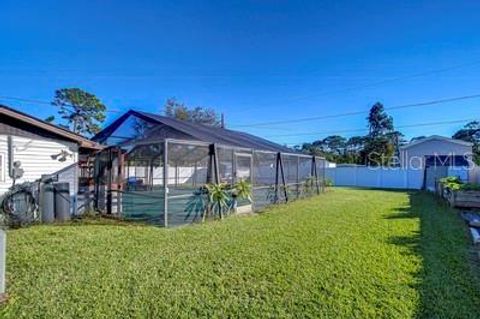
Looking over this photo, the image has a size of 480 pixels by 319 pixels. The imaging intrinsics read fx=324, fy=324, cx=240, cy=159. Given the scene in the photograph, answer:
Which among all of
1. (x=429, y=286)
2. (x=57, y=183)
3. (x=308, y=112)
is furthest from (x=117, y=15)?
(x=308, y=112)

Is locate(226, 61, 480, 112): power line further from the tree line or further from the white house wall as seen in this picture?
the white house wall

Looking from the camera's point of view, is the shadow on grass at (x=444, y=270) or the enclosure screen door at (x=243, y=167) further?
the enclosure screen door at (x=243, y=167)

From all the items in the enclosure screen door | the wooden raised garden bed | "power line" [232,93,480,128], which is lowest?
the wooden raised garden bed

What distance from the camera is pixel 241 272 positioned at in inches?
167

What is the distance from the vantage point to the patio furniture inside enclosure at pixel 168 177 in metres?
7.81

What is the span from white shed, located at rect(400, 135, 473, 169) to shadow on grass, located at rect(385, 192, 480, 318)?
16.8m

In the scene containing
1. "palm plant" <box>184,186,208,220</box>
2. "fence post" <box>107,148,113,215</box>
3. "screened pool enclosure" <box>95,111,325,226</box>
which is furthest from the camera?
"fence post" <box>107,148,113,215</box>

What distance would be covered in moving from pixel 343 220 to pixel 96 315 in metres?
6.60

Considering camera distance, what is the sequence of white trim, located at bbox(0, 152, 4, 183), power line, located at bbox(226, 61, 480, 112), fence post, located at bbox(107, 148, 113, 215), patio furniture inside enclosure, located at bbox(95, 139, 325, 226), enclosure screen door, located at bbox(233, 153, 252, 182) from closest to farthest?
white trim, located at bbox(0, 152, 4, 183) → patio furniture inside enclosure, located at bbox(95, 139, 325, 226) → fence post, located at bbox(107, 148, 113, 215) → enclosure screen door, located at bbox(233, 153, 252, 182) → power line, located at bbox(226, 61, 480, 112)

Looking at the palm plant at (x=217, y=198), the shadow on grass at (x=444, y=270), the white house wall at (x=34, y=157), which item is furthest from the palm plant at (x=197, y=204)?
the shadow on grass at (x=444, y=270)

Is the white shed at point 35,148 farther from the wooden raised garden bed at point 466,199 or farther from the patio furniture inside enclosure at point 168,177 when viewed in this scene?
the wooden raised garden bed at point 466,199

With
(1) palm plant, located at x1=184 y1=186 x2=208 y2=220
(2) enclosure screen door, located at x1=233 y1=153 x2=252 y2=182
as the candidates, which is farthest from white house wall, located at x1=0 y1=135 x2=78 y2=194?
(2) enclosure screen door, located at x1=233 y1=153 x2=252 y2=182

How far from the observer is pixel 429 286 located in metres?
3.83

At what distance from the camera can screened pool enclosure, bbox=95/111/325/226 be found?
312 inches
